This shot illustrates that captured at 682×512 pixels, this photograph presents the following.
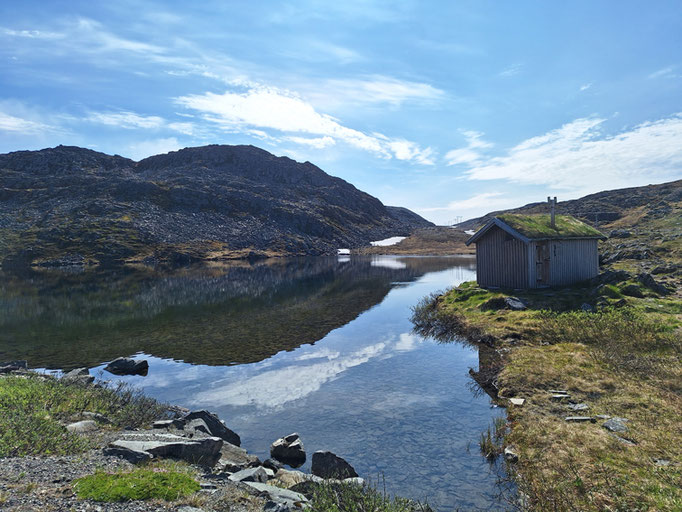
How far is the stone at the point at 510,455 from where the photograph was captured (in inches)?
411

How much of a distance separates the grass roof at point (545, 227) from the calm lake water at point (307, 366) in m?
11.3

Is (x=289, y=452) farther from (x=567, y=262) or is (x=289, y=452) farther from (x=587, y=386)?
(x=567, y=262)

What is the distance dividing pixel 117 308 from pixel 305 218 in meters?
116

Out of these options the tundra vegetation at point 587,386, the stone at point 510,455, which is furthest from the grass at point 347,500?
the stone at point 510,455

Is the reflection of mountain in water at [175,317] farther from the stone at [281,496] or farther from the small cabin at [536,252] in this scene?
the stone at [281,496]

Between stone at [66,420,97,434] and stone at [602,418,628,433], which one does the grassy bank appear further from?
stone at [66,420,97,434]

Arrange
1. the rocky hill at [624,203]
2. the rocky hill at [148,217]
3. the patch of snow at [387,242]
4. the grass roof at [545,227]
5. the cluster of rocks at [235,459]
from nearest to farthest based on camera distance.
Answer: the cluster of rocks at [235,459] → the grass roof at [545,227] → the rocky hill at [148,217] → the rocky hill at [624,203] → the patch of snow at [387,242]

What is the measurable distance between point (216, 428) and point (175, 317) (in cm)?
2400

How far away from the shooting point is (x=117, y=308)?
38594 millimetres

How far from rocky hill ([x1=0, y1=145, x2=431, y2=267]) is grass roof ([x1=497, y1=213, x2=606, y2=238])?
92.0 m

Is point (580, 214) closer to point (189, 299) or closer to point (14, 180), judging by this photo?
point (189, 299)

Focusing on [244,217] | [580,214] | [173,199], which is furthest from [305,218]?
[580,214]

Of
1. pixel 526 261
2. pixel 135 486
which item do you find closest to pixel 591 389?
pixel 135 486

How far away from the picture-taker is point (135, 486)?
6.71 m
